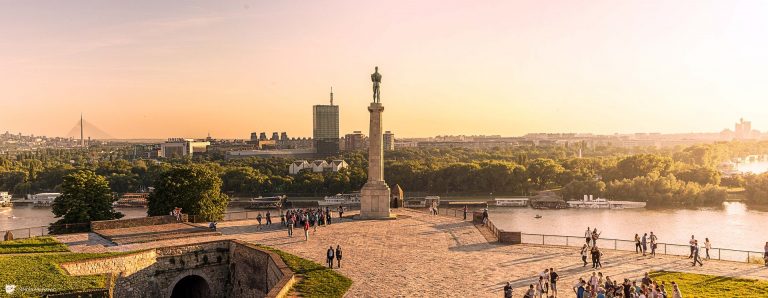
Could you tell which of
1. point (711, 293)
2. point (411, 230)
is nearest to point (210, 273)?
point (411, 230)

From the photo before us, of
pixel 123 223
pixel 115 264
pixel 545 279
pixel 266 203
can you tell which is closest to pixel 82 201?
pixel 123 223

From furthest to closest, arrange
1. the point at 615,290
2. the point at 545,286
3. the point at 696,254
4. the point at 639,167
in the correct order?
the point at 639,167
the point at 696,254
the point at 545,286
the point at 615,290

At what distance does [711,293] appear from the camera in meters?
19.1

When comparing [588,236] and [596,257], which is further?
[588,236]

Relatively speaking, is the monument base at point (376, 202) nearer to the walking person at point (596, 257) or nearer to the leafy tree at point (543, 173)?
the walking person at point (596, 257)

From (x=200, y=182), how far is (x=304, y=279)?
22.0 metres

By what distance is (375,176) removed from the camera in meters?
38.8

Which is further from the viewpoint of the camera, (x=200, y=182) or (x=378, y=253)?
(x=200, y=182)

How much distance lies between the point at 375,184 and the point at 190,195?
1225 centimetres

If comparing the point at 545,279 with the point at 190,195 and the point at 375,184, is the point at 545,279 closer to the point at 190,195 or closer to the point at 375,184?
the point at 375,184

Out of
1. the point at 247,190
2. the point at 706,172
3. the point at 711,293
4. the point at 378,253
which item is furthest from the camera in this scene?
the point at 247,190

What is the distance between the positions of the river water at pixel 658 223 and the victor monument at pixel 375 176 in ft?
74.0

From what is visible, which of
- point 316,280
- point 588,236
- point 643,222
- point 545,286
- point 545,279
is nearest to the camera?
point 545,286

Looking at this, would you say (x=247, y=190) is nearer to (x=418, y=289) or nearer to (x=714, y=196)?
(x=714, y=196)
